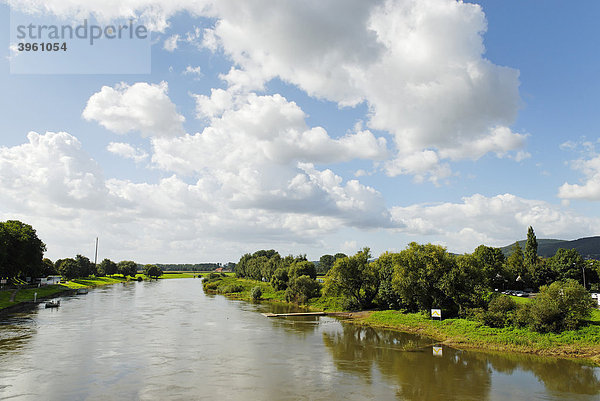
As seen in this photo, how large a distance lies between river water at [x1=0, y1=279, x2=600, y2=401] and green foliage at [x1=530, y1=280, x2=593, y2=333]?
251 inches

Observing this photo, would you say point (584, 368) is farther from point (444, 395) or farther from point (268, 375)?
point (268, 375)

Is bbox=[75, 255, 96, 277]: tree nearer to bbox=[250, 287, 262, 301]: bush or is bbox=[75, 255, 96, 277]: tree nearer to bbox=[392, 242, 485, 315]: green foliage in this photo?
bbox=[250, 287, 262, 301]: bush

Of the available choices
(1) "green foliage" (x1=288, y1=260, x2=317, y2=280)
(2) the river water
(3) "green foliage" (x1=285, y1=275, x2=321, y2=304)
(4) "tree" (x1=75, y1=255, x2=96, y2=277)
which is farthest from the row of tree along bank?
(4) "tree" (x1=75, y1=255, x2=96, y2=277)

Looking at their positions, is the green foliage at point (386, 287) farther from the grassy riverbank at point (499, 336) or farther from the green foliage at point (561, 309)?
the green foliage at point (561, 309)

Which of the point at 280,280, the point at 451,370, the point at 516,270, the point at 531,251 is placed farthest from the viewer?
the point at 280,280

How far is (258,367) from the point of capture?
126 feet

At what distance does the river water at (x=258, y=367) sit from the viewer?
1211 inches

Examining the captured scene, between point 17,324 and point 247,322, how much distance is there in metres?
36.5

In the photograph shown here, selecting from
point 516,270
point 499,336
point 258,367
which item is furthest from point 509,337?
point 516,270

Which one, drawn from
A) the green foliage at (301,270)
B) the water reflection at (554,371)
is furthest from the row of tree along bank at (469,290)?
the water reflection at (554,371)

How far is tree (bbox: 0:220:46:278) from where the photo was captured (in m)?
97.5

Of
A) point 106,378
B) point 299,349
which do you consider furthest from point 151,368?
point 299,349

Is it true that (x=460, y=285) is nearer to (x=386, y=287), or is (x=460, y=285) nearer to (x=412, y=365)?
(x=386, y=287)

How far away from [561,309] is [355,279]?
124 ft
